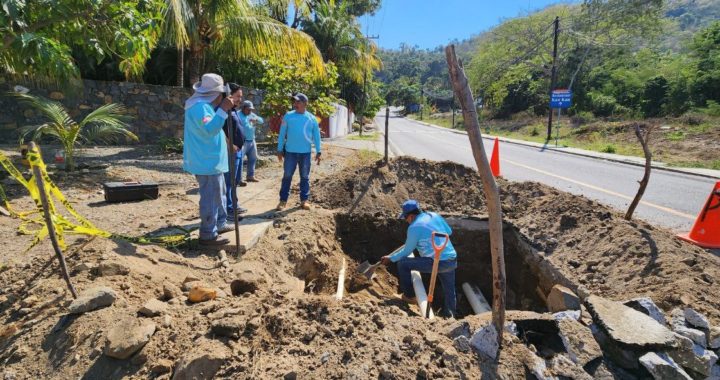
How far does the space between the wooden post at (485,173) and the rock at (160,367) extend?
6.69 feet

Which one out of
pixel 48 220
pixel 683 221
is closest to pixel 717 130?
pixel 683 221

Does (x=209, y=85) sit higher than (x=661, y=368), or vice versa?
(x=209, y=85)

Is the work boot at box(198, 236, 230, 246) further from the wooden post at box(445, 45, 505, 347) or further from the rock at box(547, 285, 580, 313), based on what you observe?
the rock at box(547, 285, 580, 313)

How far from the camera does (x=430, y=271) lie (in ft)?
15.9

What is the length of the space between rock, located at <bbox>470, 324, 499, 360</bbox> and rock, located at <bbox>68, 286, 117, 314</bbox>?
2.43 metres

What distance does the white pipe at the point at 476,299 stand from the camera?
5.25 meters

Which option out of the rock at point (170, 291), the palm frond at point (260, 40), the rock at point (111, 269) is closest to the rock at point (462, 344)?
the rock at point (170, 291)

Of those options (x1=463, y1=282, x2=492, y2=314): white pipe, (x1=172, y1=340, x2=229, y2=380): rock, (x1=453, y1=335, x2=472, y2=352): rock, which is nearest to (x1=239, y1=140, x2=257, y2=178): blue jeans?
(x1=463, y1=282, x2=492, y2=314): white pipe

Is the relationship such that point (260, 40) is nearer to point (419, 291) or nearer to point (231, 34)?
point (231, 34)

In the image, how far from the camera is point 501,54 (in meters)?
38.5

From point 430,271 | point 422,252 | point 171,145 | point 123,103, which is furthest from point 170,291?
point 123,103

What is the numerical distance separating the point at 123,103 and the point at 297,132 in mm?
8651

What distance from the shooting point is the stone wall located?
10.4m

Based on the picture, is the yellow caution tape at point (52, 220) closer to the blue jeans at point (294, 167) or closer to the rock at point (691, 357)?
the blue jeans at point (294, 167)
